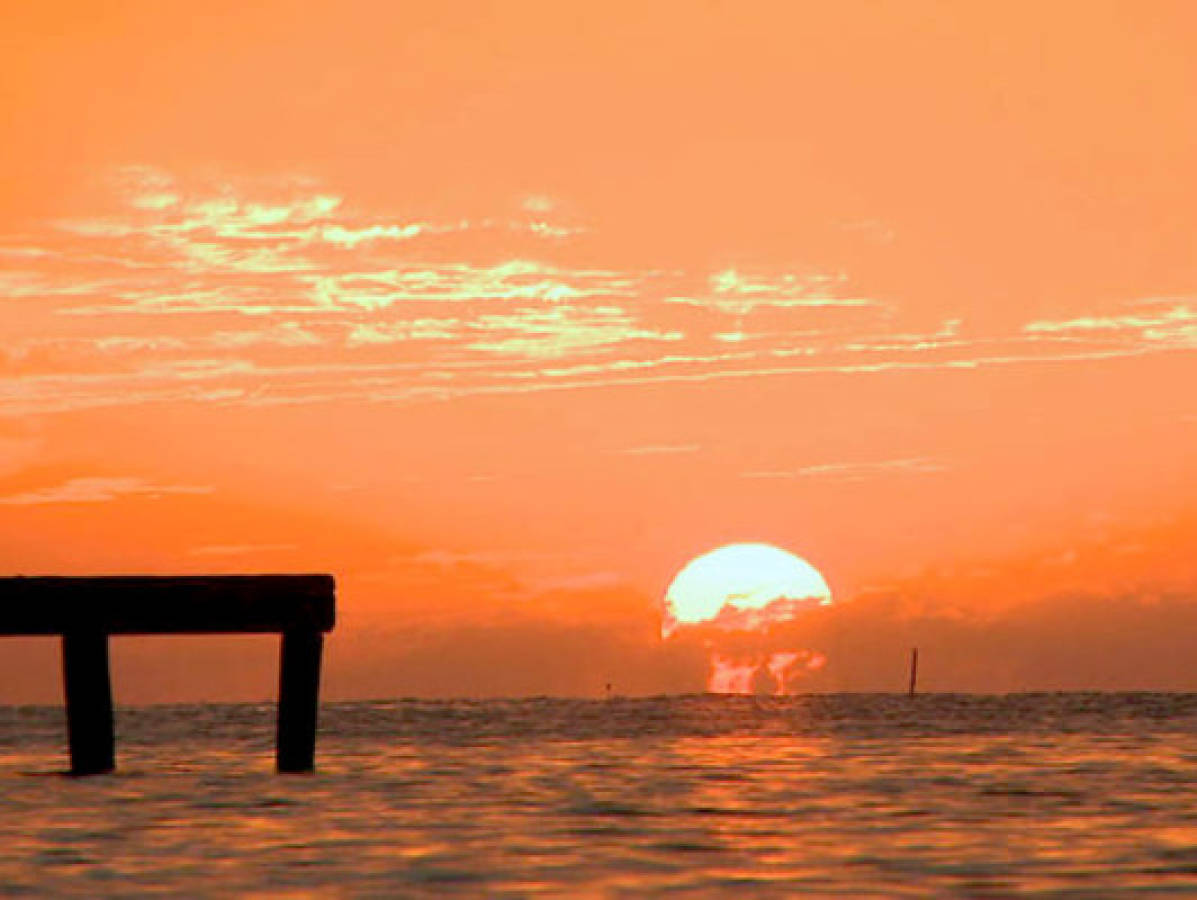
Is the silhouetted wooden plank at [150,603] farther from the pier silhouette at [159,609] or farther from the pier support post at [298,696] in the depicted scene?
the pier support post at [298,696]

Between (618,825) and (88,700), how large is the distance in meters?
8.09

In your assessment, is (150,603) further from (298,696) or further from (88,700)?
(298,696)

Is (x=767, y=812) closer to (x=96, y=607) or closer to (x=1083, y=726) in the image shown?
(x=96, y=607)

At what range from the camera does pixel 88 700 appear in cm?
2578

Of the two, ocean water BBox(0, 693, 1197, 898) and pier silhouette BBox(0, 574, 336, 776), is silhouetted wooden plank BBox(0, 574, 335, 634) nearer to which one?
pier silhouette BBox(0, 574, 336, 776)

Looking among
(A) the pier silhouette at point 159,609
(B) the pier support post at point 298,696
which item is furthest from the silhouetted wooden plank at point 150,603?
(B) the pier support post at point 298,696

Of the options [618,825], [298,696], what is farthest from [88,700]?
[618,825]

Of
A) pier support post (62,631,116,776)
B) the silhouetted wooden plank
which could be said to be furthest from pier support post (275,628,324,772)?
pier support post (62,631,116,776)

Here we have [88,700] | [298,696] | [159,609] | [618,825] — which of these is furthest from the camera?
[298,696]

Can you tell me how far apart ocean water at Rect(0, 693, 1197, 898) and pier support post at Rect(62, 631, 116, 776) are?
0.47 metres

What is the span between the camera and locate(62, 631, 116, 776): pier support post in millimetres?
25281

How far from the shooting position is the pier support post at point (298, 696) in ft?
83.5

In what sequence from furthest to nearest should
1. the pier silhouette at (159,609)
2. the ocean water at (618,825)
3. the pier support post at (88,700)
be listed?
the pier support post at (88,700) → the pier silhouette at (159,609) → the ocean water at (618,825)

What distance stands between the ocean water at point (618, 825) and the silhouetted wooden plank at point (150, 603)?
1.63 metres
